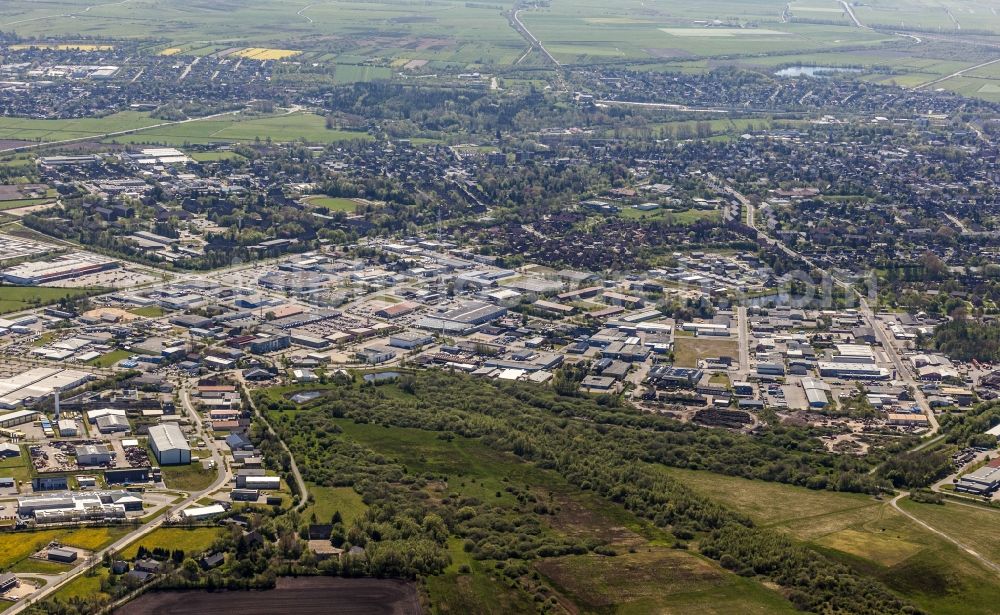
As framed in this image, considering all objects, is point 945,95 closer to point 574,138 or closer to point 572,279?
point 574,138

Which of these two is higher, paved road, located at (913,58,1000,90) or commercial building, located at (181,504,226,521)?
paved road, located at (913,58,1000,90)

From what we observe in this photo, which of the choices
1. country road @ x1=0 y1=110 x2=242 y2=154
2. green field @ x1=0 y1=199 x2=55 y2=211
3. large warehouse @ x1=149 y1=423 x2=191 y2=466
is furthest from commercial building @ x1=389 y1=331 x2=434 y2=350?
country road @ x1=0 y1=110 x2=242 y2=154

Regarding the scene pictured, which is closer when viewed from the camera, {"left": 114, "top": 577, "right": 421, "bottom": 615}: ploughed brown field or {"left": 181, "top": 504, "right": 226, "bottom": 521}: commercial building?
{"left": 114, "top": 577, "right": 421, "bottom": 615}: ploughed brown field

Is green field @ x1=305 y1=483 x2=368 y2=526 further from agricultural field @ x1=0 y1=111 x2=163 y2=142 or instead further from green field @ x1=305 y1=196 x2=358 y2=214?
agricultural field @ x1=0 y1=111 x2=163 y2=142

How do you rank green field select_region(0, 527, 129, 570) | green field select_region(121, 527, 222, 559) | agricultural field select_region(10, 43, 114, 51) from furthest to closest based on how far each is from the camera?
agricultural field select_region(10, 43, 114, 51) → green field select_region(121, 527, 222, 559) → green field select_region(0, 527, 129, 570)

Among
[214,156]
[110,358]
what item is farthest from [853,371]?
[214,156]

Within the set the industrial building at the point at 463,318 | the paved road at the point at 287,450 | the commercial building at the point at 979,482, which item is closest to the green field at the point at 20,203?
the industrial building at the point at 463,318

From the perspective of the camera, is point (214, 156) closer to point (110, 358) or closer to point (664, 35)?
point (110, 358)
